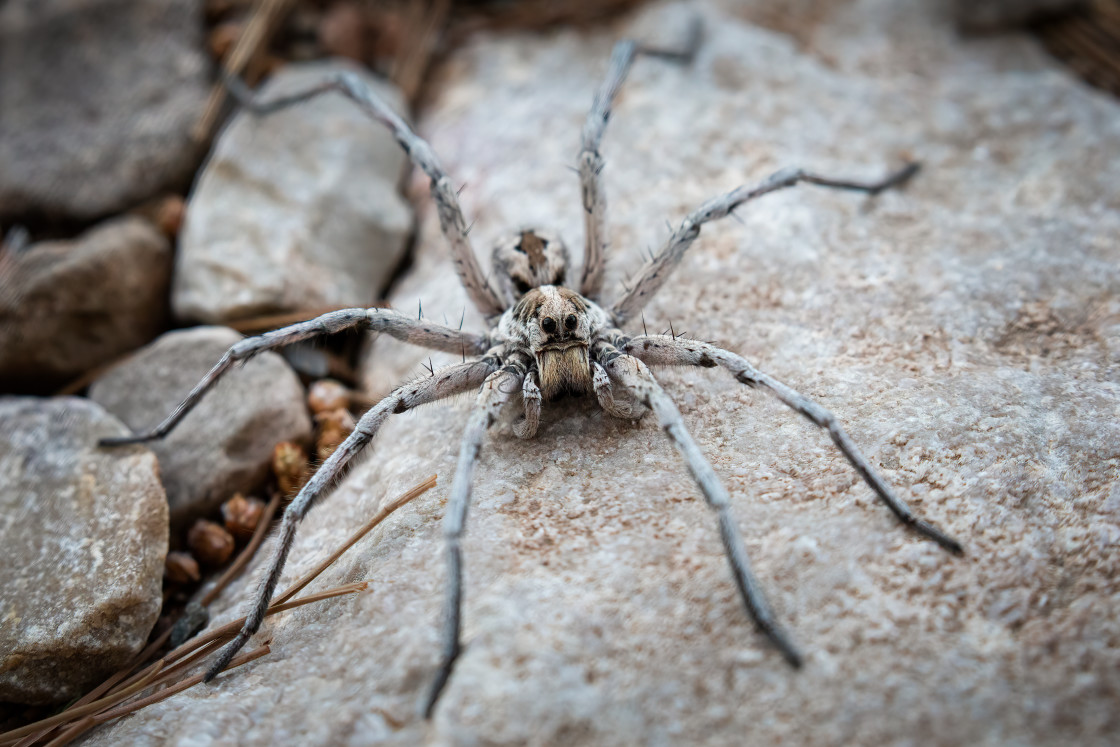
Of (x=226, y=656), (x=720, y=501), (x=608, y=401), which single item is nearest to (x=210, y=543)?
(x=226, y=656)

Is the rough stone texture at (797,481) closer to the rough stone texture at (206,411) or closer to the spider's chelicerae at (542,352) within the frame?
the spider's chelicerae at (542,352)

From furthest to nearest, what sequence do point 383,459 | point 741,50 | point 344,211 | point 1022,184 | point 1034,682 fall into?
point 741,50 < point 344,211 < point 1022,184 < point 383,459 < point 1034,682

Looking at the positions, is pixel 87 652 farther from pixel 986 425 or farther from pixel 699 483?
pixel 986 425

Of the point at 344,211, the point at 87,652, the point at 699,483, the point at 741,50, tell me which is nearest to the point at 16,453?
the point at 87,652

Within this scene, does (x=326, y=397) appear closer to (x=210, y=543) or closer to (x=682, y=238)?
(x=210, y=543)

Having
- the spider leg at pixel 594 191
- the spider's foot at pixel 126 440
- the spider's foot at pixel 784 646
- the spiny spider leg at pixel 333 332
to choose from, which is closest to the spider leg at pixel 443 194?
the spiny spider leg at pixel 333 332

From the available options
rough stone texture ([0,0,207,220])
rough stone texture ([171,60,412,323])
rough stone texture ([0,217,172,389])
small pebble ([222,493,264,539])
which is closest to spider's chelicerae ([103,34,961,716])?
small pebble ([222,493,264,539])

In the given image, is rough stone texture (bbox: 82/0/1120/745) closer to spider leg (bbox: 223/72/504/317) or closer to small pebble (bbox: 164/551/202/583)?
small pebble (bbox: 164/551/202/583)

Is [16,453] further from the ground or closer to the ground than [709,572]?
further from the ground
